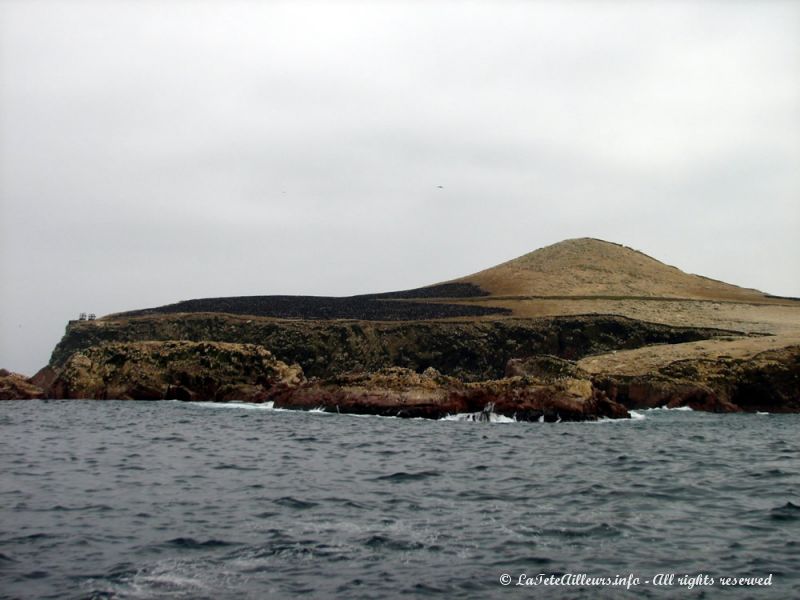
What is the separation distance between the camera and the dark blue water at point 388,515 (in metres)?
12.3

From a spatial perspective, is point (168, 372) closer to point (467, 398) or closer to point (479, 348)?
point (467, 398)

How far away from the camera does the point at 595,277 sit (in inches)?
4643

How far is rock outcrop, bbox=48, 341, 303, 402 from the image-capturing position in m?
58.3

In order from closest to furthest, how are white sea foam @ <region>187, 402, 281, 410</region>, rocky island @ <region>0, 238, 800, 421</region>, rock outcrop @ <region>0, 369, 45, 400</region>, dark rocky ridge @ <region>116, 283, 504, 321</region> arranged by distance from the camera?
rocky island @ <region>0, 238, 800, 421</region> → white sea foam @ <region>187, 402, 281, 410</region> → rock outcrop @ <region>0, 369, 45, 400</region> → dark rocky ridge @ <region>116, 283, 504, 321</region>

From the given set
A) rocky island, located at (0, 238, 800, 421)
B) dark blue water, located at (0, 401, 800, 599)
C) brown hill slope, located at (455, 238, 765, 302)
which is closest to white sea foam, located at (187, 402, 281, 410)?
rocky island, located at (0, 238, 800, 421)

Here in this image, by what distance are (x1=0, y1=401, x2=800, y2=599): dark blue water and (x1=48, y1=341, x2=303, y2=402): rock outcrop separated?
2765 centimetres

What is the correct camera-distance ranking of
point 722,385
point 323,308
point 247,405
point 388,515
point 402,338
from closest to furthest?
point 388,515, point 247,405, point 722,385, point 402,338, point 323,308

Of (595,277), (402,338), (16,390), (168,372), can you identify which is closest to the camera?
(168,372)

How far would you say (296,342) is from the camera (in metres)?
78.2

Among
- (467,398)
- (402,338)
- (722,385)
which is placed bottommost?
(467,398)

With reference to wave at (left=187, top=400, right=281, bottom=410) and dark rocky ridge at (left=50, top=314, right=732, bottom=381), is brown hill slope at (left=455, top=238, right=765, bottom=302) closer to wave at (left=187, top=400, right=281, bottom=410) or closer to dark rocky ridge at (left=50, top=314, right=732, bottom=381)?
dark rocky ridge at (left=50, top=314, right=732, bottom=381)

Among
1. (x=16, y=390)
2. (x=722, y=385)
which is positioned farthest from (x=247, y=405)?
(x=722, y=385)

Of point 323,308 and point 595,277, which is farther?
point 595,277

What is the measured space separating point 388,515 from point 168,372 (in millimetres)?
46021
